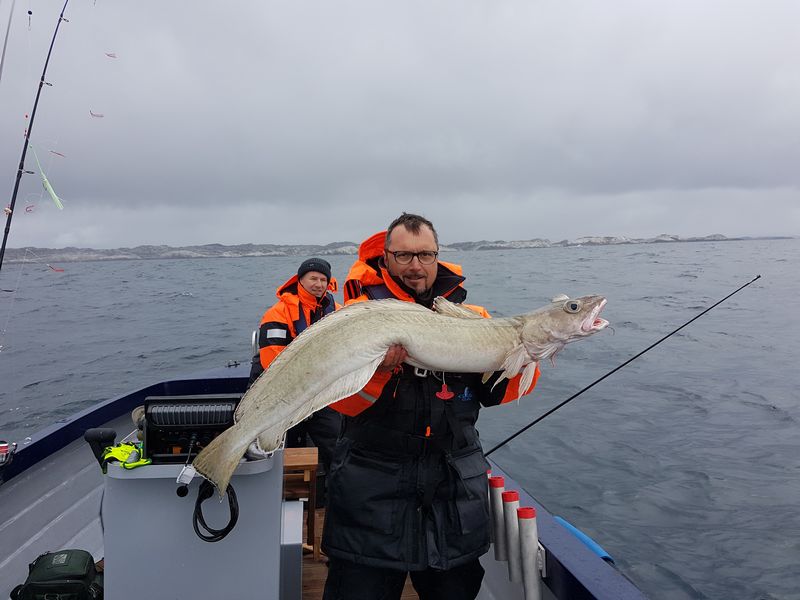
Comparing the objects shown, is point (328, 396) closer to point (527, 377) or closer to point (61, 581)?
point (527, 377)

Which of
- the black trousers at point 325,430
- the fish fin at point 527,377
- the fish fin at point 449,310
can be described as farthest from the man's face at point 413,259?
the black trousers at point 325,430

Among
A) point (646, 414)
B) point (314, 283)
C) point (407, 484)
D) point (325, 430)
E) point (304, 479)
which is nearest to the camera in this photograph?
point (407, 484)

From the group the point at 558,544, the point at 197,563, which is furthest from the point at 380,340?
the point at 558,544

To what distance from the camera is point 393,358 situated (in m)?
2.64

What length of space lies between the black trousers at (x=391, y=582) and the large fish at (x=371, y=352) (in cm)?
81

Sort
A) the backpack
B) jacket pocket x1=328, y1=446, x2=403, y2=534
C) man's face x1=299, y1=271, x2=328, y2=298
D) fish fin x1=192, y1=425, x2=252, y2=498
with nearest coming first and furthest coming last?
fish fin x1=192, y1=425, x2=252, y2=498 < jacket pocket x1=328, y1=446, x2=403, y2=534 < the backpack < man's face x1=299, y1=271, x2=328, y2=298

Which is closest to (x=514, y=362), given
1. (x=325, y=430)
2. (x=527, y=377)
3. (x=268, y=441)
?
(x=527, y=377)

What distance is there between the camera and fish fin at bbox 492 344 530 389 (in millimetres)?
2785

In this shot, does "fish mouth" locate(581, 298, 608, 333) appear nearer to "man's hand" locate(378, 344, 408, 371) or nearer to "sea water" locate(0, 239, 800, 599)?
"man's hand" locate(378, 344, 408, 371)

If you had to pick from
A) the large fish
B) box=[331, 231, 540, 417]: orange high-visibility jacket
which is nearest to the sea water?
the large fish

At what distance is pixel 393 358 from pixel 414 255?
1.86 feet

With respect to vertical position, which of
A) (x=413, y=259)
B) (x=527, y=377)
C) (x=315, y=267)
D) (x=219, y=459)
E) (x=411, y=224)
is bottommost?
(x=219, y=459)

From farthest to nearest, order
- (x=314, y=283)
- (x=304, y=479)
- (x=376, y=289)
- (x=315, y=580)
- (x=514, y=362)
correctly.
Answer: (x=314, y=283), (x=304, y=479), (x=315, y=580), (x=376, y=289), (x=514, y=362)

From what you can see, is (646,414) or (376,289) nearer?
(376,289)
